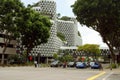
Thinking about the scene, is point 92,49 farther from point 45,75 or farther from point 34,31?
point 45,75

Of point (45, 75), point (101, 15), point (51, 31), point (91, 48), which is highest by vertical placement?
point (51, 31)

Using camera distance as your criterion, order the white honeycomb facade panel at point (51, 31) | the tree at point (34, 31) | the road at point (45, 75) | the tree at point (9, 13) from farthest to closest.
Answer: the white honeycomb facade panel at point (51, 31)
the tree at point (34, 31)
the tree at point (9, 13)
the road at point (45, 75)

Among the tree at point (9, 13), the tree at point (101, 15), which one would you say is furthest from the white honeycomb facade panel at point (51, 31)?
the tree at point (101, 15)

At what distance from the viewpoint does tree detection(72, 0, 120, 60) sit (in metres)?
59.6

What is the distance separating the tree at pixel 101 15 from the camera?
2347 inches

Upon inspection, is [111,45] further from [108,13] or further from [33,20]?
[33,20]

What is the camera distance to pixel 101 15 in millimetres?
59562

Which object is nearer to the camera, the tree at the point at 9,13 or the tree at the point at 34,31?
the tree at the point at 9,13

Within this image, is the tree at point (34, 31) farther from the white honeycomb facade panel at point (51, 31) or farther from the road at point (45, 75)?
the white honeycomb facade panel at point (51, 31)

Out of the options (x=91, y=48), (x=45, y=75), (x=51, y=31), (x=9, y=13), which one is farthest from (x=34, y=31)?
(x=91, y=48)

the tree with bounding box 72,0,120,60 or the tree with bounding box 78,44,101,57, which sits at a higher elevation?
the tree with bounding box 72,0,120,60

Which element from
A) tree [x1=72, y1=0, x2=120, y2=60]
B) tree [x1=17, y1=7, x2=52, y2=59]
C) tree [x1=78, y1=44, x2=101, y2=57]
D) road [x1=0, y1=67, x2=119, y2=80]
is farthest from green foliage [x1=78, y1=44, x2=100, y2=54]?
road [x1=0, y1=67, x2=119, y2=80]

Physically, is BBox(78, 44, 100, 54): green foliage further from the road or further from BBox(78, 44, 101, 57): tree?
the road

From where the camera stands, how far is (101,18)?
61.3 m
